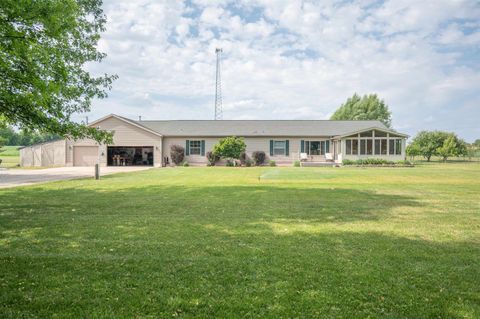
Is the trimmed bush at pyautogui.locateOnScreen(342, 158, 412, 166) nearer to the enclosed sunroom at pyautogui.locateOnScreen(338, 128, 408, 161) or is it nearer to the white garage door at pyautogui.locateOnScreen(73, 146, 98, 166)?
the enclosed sunroom at pyautogui.locateOnScreen(338, 128, 408, 161)

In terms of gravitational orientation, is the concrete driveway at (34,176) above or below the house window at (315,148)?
below

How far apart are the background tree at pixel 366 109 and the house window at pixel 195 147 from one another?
4196cm

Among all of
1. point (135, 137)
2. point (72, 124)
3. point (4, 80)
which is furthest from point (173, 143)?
point (4, 80)

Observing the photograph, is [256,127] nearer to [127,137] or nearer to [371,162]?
[371,162]

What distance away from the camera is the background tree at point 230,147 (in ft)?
97.7

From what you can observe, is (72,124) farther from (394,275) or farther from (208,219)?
(394,275)

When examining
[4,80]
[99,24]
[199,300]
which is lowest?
[199,300]

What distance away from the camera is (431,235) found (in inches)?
242

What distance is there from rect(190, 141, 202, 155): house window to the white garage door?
9059 millimetres

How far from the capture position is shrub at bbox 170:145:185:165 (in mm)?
31547

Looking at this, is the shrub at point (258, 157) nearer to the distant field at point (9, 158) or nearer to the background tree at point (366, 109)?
the distant field at point (9, 158)

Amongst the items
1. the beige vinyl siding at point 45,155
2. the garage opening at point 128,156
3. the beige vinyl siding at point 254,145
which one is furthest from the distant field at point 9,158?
the beige vinyl siding at point 254,145

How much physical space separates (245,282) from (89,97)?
1133 centimetres

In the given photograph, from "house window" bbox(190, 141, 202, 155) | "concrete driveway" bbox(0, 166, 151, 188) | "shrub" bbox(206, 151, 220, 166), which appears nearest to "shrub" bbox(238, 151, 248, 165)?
"shrub" bbox(206, 151, 220, 166)
